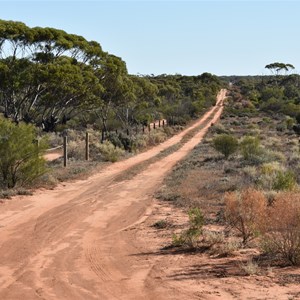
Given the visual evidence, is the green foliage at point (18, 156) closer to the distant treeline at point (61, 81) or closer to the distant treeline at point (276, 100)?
the distant treeline at point (61, 81)

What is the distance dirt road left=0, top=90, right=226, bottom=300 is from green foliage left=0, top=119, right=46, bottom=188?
925 millimetres

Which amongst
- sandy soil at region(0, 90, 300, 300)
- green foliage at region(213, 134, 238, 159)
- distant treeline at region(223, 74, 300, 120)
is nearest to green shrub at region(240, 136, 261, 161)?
green foliage at region(213, 134, 238, 159)

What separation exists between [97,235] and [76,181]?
874 centimetres

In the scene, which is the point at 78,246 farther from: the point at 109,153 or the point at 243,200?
the point at 109,153

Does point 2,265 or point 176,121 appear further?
point 176,121

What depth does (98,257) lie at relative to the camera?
9078 mm

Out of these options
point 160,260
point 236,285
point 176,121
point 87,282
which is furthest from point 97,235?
point 176,121

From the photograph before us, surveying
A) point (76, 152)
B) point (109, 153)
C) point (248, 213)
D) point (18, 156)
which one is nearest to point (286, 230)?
point (248, 213)

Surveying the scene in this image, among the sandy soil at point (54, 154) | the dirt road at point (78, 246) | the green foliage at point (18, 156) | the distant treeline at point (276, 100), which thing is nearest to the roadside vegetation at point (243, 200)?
the dirt road at point (78, 246)

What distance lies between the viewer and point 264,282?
744 centimetres

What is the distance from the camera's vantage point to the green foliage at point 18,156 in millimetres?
16422

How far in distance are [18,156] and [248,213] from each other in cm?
935

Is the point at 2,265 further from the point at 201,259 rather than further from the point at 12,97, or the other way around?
the point at 12,97

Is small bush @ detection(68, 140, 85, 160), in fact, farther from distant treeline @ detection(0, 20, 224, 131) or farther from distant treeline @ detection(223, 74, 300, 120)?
distant treeline @ detection(223, 74, 300, 120)
